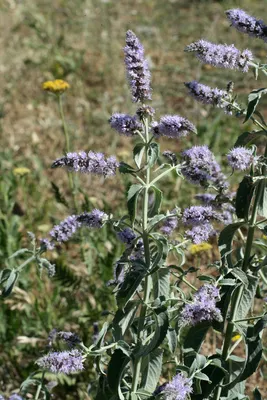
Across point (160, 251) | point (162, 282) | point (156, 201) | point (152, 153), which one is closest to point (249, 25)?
point (152, 153)

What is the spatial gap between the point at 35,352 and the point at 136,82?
1653 mm

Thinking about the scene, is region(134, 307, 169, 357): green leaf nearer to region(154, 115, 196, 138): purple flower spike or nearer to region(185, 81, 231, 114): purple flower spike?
region(154, 115, 196, 138): purple flower spike

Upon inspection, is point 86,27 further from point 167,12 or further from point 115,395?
point 115,395

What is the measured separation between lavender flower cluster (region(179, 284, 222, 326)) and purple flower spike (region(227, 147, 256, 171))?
336 millimetres

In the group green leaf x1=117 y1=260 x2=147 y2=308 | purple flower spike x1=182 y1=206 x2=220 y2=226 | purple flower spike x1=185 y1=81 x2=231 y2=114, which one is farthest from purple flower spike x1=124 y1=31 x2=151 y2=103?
green leaf x1=117 y1=260 x2=147 y2=308

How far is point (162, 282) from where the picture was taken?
1.94 m

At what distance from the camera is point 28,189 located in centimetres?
418

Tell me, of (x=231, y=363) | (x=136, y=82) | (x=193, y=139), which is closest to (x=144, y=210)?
(x=136, y=82)

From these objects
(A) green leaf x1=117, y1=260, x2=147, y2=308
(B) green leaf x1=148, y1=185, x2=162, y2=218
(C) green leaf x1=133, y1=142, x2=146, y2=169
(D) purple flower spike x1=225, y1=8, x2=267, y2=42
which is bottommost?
(A) green leaf x1=117, y1=260, x2=147, y2=308

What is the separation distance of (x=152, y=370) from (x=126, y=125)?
0.73 metres

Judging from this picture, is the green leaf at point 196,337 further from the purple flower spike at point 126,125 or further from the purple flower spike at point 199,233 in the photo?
the purple flower spike at point 126,125

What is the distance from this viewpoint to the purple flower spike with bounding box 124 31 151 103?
Answer: 1772 mm

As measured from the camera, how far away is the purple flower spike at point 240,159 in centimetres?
174

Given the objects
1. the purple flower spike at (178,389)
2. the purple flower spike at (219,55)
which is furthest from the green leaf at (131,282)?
the purple flower spike at (219,55)
